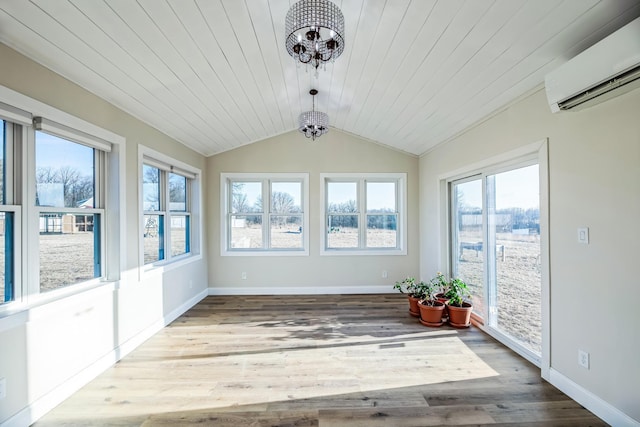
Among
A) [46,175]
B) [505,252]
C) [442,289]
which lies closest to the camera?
[46,175]

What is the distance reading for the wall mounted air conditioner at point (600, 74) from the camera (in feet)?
5.18

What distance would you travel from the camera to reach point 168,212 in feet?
13.2

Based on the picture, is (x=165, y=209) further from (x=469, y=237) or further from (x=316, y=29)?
(x=469, y=237)

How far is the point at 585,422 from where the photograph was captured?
1.97m

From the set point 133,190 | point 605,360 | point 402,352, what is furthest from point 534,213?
point 133,190

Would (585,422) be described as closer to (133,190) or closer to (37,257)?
(37,257)

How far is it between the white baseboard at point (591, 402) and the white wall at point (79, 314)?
3.80 meters

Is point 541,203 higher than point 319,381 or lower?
higher

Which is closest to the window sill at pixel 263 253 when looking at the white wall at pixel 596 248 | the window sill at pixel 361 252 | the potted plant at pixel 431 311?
the window sill at pixel 361 252

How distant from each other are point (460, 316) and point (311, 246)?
2536 millimetres

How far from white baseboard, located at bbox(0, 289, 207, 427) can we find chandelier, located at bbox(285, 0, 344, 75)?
2910 millimetres

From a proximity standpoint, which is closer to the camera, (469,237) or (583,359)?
(583,359)

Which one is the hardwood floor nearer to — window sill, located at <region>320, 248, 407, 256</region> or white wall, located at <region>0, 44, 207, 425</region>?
white wall, located at <region>0, 44, 207, 425</region>

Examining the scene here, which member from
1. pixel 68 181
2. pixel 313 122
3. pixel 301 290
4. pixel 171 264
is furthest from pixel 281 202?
pixel 68 181
